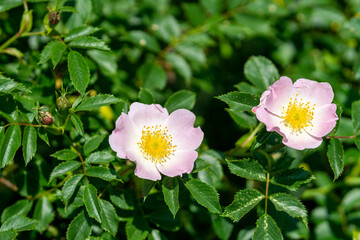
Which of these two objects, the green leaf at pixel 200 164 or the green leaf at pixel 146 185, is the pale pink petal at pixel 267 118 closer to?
the green leaf at pixel 200 164

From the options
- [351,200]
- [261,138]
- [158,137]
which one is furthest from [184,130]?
[351,200]

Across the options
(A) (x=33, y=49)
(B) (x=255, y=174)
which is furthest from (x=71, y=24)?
(B) (x=255, y=174)

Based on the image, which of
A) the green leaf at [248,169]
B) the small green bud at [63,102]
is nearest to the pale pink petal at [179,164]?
the green leaf at [248,169]

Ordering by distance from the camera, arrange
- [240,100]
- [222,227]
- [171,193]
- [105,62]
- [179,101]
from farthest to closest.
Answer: [105,62] < [222,227] < [179,101] < [240,100] < [171,193]

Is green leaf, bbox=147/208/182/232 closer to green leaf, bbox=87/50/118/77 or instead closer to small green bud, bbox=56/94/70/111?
small green bud, bbox=56/94/70/111

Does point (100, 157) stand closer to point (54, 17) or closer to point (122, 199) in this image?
point (122, 199)

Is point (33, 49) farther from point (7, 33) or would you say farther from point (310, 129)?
point (310, 129)
